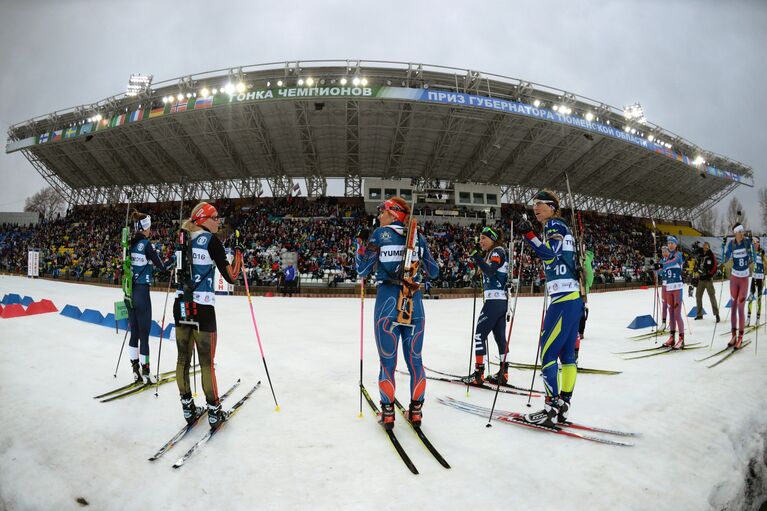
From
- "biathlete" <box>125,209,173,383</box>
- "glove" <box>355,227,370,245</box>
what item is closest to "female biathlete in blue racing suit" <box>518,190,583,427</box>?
"glove" <box>355,227,370,245</box>

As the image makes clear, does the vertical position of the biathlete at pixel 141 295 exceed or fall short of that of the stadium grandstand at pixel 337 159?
→ it falls short

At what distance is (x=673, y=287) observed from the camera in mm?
6879

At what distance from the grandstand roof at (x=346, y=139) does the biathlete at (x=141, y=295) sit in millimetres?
17107

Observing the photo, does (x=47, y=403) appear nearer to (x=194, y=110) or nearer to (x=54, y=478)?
(x=54, y=478)

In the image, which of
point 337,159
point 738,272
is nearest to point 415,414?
point 738,272

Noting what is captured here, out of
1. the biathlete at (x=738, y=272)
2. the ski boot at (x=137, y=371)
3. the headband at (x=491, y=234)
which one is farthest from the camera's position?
the biathlete at (x=738, y=272)

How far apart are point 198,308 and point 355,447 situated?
74.0 inches

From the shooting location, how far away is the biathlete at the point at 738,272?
19.7 feet

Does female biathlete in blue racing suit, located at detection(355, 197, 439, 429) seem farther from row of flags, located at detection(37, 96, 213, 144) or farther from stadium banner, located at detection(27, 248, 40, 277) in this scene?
stadium banner, located at detection(27, 248, 40, 277)

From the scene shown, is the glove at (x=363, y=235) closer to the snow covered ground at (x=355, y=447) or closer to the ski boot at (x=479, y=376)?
the snow covered ground at (x=355, y=447)

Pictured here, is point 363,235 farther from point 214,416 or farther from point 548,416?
point 548,416

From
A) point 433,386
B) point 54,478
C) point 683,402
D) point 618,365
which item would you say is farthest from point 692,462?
point 54,478

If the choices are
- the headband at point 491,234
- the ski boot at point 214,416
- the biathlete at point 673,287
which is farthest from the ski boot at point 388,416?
the biathlete at point 673,287

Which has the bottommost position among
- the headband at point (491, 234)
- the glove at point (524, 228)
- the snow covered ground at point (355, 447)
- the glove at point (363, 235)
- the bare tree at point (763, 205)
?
the snow covered ground at point (355, 447)
